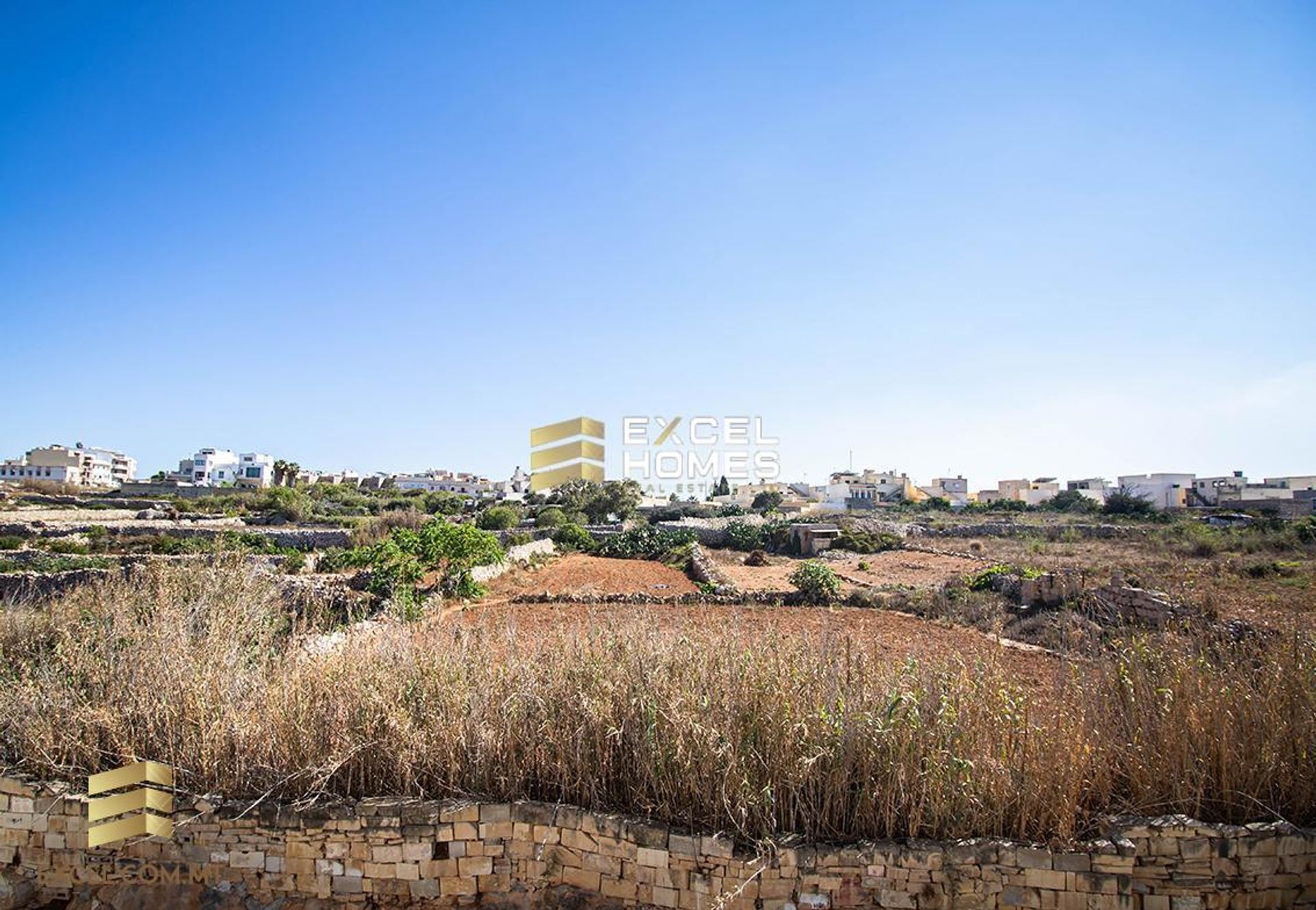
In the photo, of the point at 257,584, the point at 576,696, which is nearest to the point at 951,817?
the point at 576,696

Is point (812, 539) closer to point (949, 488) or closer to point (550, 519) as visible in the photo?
point (550, 519)

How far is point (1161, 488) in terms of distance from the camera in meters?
58.4

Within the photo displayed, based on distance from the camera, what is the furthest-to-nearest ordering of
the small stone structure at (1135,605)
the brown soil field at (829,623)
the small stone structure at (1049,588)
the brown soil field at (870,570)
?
1. the brown soil field at (870,570)
2. the small stone structure at (1049,588)
3. the small stone structure at (1135,605)
4. the brown soil field at (829,623)

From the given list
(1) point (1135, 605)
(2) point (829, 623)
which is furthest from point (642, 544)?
(2) point (829, 623)

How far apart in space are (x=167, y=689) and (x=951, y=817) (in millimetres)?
4892

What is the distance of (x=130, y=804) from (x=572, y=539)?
25185 millimetres

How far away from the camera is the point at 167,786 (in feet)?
13.5

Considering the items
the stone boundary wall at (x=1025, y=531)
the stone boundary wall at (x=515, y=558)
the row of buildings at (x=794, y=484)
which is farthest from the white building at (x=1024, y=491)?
the stone boundary wall at (x=515, y=558)

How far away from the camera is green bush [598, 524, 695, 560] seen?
26672 millimetres

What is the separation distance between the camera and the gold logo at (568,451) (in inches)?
1585

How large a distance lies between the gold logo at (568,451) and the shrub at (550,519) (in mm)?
4561

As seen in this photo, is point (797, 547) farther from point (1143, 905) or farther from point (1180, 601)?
point (1143, 905)

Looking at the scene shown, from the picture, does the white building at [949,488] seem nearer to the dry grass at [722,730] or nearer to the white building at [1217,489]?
the white building at [1217,489]

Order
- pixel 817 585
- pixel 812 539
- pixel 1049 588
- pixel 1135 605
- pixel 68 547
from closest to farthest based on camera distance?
pixel 1135 605
pixel 1049 588
pixel 817 585
pixel 68 547
pixel 812 539
